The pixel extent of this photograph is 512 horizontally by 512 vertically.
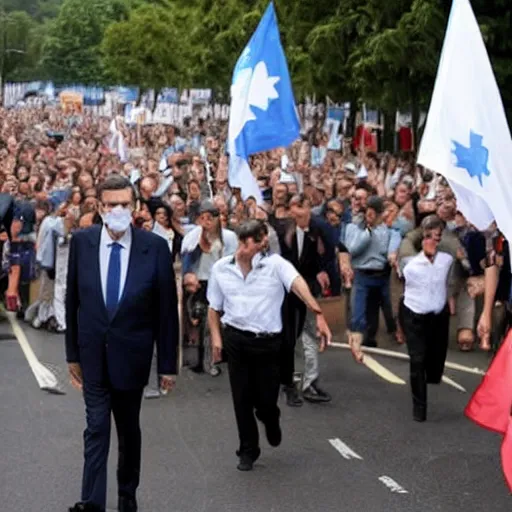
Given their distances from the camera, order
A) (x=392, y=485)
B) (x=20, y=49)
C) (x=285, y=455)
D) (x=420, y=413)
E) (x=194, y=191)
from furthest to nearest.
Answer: (x=20, y=49) < (x=194, y=191) < (x=420, y=413) < (x=285, y=455) < (x=392, y=485)

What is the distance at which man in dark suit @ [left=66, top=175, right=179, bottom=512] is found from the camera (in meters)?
7.56

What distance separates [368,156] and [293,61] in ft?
15.6

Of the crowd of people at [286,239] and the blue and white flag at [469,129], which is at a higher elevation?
the blue and white flag at [469,129]

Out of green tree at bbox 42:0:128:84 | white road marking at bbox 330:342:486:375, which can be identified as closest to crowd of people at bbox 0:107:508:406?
white road marking at bbox 330:342:486:375

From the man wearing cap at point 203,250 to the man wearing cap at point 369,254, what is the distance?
1.61 m

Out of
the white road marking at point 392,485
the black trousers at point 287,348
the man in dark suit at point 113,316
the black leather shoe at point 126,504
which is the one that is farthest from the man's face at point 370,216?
the black leather shoe at point 126,504

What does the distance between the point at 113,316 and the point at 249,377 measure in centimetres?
187

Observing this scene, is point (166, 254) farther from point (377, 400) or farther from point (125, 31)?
point (125, 31)

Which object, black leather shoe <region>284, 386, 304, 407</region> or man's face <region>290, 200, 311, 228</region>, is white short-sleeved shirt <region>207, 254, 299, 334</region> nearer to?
black leather shoe <region>284, 386, 304, 407</region>

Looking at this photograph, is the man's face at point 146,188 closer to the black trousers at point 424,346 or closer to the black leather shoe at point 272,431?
the black trousers at point 424,346

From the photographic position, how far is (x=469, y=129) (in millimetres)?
8883

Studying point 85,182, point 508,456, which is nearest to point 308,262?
point 508,456

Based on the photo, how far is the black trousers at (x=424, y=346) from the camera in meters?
10.8

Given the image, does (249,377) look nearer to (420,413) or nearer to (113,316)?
(113,316)
